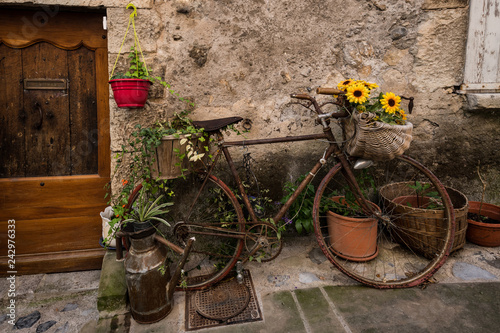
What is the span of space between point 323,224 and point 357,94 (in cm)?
143

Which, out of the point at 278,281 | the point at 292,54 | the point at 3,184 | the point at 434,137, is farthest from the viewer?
the point at 434,137

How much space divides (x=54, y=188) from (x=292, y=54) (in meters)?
2.59

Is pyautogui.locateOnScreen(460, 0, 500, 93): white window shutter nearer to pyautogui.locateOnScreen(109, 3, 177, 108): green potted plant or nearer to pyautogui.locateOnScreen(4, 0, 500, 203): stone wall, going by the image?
pyautogui.locateOnScreen(4, 0, 500, 203): stone wall

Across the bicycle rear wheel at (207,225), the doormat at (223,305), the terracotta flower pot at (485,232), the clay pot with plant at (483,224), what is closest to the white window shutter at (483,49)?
the clay pot with plant at (483,224)

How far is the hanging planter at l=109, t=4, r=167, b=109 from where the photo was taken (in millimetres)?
2445

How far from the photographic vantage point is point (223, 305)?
2361 mm

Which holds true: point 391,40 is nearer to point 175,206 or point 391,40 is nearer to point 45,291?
point 175,206

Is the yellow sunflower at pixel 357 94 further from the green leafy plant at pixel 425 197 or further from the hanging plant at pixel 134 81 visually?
the hanging plant at pixel 134 81

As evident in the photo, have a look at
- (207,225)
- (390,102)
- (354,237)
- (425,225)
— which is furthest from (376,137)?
(207,225)

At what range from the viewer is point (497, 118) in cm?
332

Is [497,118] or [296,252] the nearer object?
[296,252]

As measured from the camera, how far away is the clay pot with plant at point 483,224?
3021mm

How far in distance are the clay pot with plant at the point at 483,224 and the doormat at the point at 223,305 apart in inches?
91.1

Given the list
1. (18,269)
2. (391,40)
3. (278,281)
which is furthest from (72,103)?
(391,40)
